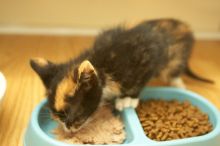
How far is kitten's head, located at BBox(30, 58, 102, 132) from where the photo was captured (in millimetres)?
1045

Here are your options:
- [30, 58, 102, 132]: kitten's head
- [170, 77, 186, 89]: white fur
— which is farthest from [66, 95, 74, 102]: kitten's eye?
[170, 77, 186, 89]: white fur

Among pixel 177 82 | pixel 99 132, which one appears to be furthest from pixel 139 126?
pixel 177 82

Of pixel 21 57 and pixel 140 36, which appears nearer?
pixel 140 36

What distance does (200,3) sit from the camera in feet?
7.02

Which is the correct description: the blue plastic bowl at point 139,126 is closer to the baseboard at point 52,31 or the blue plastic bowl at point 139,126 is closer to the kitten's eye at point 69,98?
the kitten's eye at point 69,98

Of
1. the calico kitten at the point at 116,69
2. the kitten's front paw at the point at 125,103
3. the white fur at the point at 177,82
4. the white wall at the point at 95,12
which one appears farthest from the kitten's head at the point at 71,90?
the white wall at the point at 95,12

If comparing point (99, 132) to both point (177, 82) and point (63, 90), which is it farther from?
point (177, 82)

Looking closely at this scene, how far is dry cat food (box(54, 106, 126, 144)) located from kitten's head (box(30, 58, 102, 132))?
5 cm

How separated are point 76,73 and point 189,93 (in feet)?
1.99

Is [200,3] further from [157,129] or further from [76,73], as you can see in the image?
[76,73]

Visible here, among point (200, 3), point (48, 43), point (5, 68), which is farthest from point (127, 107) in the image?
point (200, 3)

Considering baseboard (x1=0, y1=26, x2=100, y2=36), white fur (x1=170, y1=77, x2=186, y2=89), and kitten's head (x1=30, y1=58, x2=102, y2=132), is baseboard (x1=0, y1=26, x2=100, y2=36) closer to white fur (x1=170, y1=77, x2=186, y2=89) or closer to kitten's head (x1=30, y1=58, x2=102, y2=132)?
white fur (x1=170, y1=77, x2=186, y2=89)

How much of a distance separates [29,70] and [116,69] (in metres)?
0.60

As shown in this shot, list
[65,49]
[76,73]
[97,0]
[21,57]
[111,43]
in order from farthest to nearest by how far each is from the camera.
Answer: [97,0] < [65,49] < [21,57] < [111,43] < [76,73]
